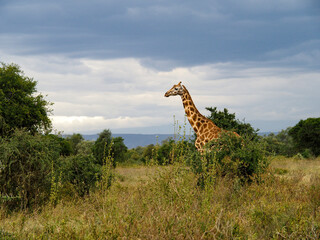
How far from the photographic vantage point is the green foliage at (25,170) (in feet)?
30.2

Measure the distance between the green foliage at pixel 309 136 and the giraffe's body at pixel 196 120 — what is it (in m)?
21.7

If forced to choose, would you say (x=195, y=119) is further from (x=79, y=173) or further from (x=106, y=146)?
(x=106, y=146)

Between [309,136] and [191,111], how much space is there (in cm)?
2219

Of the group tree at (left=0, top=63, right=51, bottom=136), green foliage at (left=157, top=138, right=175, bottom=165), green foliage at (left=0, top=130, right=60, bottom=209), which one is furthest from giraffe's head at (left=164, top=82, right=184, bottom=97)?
tree at (left=0, top=63, right=51, bottom=136)

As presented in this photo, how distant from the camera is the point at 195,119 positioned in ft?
47.1

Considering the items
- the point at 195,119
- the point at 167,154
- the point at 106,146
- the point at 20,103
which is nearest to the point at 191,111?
the point at 195,119

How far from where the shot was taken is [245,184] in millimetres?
9867

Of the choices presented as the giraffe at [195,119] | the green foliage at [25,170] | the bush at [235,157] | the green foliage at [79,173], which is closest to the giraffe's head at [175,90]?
the giraffe at [195,119]

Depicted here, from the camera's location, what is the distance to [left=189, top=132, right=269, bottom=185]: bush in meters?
10.0

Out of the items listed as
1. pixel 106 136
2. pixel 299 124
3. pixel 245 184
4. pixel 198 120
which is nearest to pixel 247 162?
pixel 245 184

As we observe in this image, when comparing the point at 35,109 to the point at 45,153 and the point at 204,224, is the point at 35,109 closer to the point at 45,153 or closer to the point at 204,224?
the point at 45,153

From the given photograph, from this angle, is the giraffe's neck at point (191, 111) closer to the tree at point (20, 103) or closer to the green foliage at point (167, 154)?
the green foliage at point (167, 154)

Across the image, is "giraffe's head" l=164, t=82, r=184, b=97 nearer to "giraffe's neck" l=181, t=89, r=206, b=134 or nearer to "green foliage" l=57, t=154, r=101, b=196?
"giraffe's neck" l=181, t=89, r=206, b=134

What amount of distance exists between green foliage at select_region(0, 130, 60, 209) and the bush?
4.37 m
